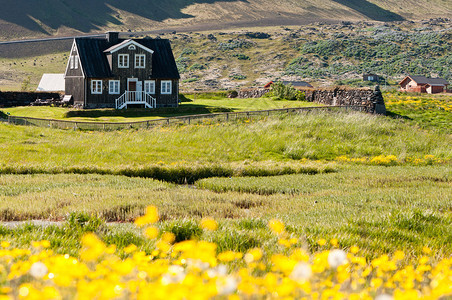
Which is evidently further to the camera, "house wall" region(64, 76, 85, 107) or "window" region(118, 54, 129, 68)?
"window" region(118, 54, 129, 68)

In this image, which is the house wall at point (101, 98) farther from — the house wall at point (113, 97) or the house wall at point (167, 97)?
the house wall at point (167, 97)

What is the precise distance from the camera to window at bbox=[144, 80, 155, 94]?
48406 mm

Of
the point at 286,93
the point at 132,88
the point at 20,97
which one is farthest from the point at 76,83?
the point at 286,93

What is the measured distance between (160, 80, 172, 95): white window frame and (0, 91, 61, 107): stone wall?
1211 cm

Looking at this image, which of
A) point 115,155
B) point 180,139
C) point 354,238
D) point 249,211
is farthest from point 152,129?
point 354,238

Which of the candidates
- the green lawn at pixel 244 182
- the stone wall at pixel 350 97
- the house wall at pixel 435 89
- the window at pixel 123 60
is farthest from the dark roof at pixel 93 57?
the house wall at pixel 435 89

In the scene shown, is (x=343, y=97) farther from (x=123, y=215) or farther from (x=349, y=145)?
(x=123, y=215)

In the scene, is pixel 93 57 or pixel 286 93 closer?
pixel 93 57

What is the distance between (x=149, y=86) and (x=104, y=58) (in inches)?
203

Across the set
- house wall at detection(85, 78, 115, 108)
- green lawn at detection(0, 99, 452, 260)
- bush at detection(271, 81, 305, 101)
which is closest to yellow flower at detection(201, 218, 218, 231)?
green lawn at detection(0, 99, 452, 260)

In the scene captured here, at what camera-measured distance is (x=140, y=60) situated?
157ft

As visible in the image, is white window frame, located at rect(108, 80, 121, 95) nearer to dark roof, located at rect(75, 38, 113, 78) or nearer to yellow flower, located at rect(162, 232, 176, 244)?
dark roof, located at rect(75, 38, 113, 78)

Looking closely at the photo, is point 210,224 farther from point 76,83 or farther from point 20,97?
point 20,97

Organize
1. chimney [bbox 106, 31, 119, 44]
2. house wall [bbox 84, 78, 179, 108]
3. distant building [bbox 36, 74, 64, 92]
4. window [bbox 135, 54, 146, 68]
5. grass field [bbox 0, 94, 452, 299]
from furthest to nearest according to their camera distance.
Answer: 1. distant building [bbox 36, 74, 64, 92]
2. chimney [bbox 106, 31, 119, 44]
3. window [bbox 135, 54, 146, 68]
4. house wall [bbox 84, 78, 179, 108]
5. grass field [bbox 0, 94, 452, 299]
